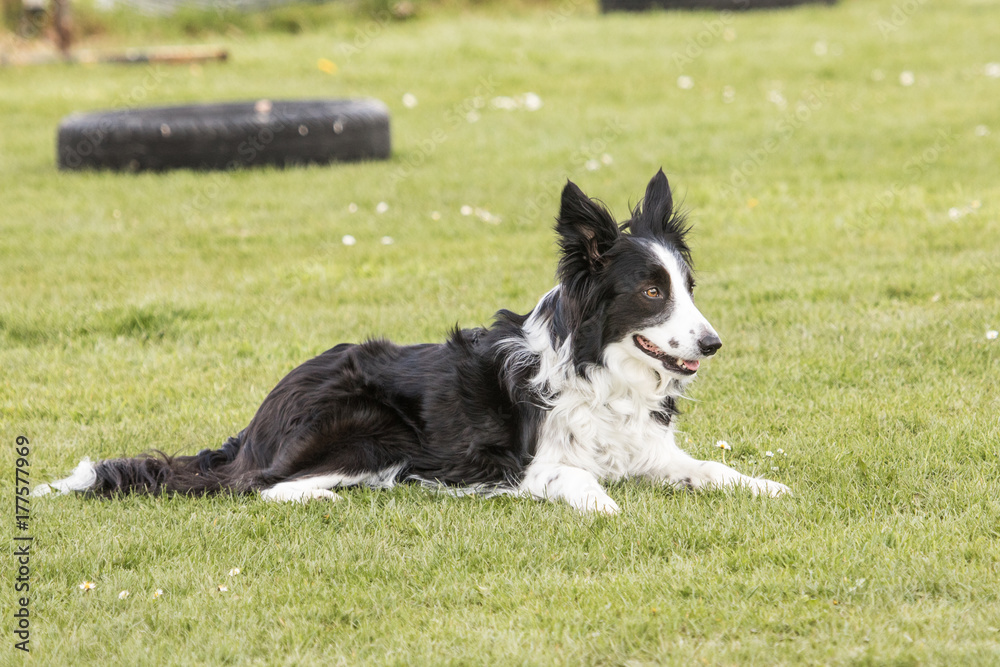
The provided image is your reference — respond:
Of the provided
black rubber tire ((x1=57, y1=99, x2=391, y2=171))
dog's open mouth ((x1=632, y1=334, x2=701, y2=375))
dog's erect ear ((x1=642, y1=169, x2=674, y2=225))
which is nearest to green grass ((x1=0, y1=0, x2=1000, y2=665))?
black rubber tire ((x1=57, y1=99, x2=391, y2=171))

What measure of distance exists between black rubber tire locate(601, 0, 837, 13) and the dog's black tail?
17209 millimetres

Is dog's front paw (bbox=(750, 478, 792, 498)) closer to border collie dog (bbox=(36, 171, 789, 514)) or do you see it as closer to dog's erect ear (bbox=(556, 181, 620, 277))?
border collie dog (bbox=(36, 171, 789, 514))

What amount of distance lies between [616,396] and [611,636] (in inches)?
61.5

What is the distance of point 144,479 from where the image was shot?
4.88m

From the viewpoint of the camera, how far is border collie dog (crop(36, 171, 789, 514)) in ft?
15.3

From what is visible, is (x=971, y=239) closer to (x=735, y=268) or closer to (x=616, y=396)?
(x=735, y=268)

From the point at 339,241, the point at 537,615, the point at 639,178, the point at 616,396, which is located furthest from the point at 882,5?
the point at 537,615

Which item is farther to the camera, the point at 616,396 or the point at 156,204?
the point at 156,204

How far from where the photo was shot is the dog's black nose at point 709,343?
14.7ft

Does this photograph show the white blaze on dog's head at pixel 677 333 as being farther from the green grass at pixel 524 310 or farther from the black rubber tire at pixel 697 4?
the black rubber tire at pixel 697 4

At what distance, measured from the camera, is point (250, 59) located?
17750 mm

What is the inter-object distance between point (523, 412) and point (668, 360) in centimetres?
72

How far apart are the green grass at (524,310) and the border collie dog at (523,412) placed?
0.17m

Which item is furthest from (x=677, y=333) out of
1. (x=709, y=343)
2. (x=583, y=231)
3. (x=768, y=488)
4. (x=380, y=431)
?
(x=380, y=431)
